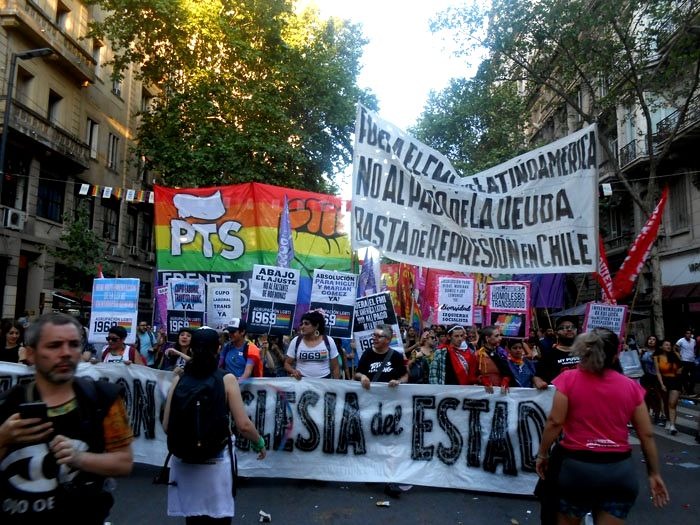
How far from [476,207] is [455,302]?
499 cm

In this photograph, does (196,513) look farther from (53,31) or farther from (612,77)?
(53,31)

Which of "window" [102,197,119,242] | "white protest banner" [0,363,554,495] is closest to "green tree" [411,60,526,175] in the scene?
"window" [102,197,119,242]

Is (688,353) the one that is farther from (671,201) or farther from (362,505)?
(671,201)

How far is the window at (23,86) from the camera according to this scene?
20609mm

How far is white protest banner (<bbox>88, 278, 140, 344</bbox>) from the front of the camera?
8.18m

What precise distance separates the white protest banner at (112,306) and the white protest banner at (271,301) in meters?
1.76

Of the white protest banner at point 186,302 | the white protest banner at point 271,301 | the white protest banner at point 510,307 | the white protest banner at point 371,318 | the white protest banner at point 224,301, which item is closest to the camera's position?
the white protest banner at point 271,301

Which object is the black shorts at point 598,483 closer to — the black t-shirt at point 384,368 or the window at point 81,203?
the black t-shirt at point 384,368

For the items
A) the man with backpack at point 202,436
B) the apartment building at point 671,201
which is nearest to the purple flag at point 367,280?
the apartment building at point 671,201

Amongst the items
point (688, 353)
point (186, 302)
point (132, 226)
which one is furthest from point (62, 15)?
point (688, 353)

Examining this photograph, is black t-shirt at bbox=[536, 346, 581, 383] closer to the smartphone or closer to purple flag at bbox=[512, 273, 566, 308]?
the smartphone

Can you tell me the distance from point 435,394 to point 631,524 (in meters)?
2.01

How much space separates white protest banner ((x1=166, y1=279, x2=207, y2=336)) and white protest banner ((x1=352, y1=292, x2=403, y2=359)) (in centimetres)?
226

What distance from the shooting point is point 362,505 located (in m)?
5.20
